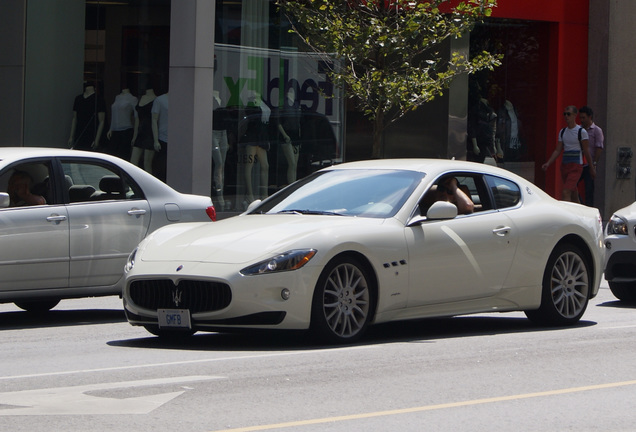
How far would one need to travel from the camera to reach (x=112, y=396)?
723 centimetres

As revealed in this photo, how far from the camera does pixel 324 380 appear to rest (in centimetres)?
780

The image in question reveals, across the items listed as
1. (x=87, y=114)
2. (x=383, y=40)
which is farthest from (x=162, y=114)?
(x=383, y=40)

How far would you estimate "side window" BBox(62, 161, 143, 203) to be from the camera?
11359 millimetres

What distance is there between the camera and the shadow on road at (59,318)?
11.3 metres

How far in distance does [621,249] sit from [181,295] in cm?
584

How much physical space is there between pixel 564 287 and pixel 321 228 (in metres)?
2.75

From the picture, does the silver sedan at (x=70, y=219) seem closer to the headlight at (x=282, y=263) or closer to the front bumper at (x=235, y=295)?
the front bumper at (x=235, y=295)

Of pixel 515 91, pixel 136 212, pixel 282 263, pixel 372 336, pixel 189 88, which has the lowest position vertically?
pixel 372 336

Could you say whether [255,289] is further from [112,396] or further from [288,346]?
[112,396]

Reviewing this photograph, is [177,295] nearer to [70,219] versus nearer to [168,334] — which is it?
[168,334]

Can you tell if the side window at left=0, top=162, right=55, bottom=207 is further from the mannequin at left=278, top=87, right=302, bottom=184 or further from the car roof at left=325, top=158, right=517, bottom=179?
the mannequin at left=278, top=87, right=302, bottom=184

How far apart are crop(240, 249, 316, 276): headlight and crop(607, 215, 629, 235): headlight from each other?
5.41 m

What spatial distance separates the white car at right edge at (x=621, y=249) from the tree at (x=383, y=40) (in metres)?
5.61

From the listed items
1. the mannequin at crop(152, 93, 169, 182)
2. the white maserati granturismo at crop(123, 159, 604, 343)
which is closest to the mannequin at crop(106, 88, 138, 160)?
the mannequin at crop(152, 93, 169, 182)
